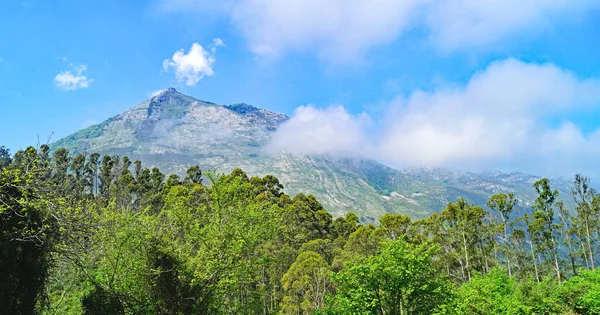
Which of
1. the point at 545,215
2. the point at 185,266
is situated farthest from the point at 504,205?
the point at 185,266

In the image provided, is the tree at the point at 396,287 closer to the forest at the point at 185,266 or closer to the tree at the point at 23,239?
the forest at the point at 185,266

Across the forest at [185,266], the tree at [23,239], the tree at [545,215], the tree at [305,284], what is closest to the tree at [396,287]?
the forest at [185,266]

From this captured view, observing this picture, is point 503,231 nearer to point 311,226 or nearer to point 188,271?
point 311,226

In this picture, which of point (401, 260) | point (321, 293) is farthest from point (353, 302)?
point (321, 293)

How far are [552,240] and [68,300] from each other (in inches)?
2570

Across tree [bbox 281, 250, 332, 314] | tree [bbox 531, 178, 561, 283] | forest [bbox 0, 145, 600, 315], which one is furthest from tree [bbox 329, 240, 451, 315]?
tree [bbox 531, 178, 561, 283]

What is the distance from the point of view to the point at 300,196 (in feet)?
266

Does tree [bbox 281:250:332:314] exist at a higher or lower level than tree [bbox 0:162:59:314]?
lower

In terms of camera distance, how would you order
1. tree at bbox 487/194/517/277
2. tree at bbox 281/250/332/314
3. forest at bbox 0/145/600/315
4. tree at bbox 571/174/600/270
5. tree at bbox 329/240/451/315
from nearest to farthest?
forest at bbox 0/145/600/315 < tree at bbox 329/240/451/315 < tree at bbox 281/250/332/314 < tree at bbox 571/174/600/270 < tree at bbox 487/194/517/277

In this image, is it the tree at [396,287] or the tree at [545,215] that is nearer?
the tree at [396,287]

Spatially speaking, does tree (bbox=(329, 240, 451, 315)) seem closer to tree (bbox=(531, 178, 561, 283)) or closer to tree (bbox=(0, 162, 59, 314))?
tree (bbox=(0, 162, 59, 314))

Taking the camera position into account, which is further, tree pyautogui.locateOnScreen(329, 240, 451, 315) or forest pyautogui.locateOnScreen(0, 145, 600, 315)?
tree pyautogui.locateOnScreen(329, 240, 451, 315)

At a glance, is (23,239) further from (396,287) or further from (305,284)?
(305,284)

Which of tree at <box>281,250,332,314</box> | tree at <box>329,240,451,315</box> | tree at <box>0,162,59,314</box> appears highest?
tree at <box>0,162,59,314</box>
